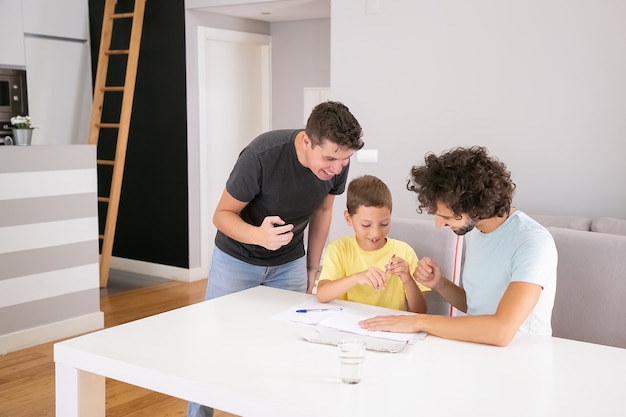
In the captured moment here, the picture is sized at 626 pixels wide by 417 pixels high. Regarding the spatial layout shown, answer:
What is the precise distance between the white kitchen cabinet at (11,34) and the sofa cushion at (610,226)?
4.24 m

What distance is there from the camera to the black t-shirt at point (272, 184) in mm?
2303

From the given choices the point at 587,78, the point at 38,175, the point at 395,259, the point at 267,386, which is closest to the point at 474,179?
the point at 395,259

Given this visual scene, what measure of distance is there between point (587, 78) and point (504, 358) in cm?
226

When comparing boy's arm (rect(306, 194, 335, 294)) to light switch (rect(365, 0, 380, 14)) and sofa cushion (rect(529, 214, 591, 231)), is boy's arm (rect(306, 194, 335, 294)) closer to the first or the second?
sofa cushion (rect(529, 214, 591, 231))

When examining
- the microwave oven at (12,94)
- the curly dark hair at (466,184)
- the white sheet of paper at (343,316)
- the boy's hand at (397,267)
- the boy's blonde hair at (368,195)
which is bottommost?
the white sheet of paper at (343,316)

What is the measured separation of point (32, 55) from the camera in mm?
5324

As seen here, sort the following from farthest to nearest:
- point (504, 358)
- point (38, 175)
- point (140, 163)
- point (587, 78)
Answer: point (140, 163) < point (38, 175) < point (587, 78) < point (504, 358)

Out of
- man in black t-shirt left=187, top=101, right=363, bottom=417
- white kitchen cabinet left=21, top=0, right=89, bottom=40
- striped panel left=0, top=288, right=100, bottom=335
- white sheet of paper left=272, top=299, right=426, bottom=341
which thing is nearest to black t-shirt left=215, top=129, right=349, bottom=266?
man in black t-shirt left=187, top=101, right=363, bottom=417

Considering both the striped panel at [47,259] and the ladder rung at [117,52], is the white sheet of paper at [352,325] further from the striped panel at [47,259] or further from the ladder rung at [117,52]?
the ladder rung at [117,52]

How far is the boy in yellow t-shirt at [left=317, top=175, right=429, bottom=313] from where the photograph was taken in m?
2.16

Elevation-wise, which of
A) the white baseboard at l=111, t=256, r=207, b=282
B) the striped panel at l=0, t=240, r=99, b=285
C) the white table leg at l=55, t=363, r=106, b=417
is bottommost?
the white baseboard at l=111, t=256, r=207, b=282

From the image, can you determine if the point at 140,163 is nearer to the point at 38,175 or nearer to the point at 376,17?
the point at 38,175

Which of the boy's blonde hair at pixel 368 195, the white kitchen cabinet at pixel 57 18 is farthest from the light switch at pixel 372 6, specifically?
the white kitchen cabinet at pixel 57 18

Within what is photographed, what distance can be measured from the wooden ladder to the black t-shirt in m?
3.05
